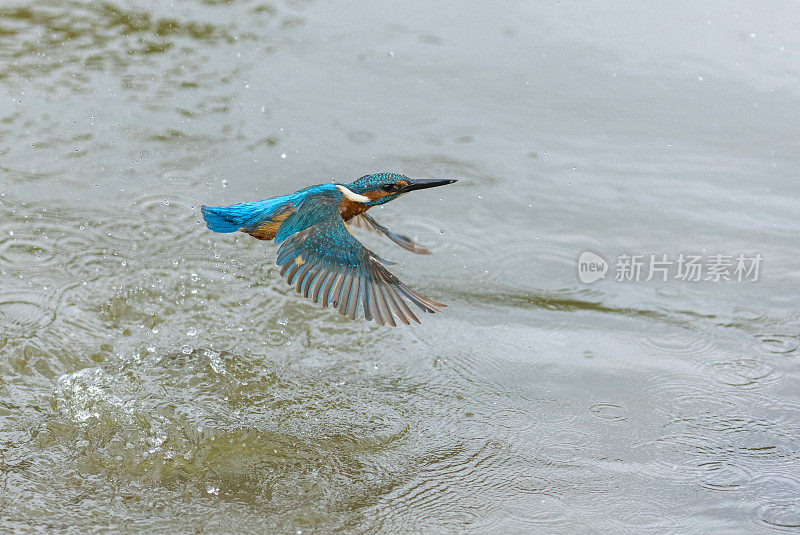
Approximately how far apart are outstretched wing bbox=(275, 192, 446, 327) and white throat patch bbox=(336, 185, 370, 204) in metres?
0.05

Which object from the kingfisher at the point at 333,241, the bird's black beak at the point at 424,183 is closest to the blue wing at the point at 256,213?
the kingfisher at the point at 333,241

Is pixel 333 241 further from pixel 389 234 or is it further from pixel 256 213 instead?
pixel 389 234

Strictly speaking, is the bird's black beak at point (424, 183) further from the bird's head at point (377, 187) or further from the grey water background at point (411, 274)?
the grey water background at point (411, 274)

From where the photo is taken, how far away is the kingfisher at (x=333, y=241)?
3.47 meters

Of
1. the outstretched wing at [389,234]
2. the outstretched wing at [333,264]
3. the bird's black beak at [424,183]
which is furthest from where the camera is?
the outstretched wing at [389,234]

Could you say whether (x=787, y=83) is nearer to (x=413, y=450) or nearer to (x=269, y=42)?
(x=269, y=42)

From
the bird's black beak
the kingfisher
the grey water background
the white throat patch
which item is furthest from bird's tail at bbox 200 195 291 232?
the grey water background

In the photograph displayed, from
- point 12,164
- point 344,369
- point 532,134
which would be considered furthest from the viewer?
point 532,134

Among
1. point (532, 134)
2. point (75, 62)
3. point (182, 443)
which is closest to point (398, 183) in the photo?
point (182, 443)

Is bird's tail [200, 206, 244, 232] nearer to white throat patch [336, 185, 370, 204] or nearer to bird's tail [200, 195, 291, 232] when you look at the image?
bird's tail [200, 195, 291, 232]

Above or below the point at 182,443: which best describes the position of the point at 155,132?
above

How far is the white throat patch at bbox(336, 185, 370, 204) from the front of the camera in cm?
371

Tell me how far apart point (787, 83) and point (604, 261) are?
2360 mm

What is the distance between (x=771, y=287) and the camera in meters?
4.93
